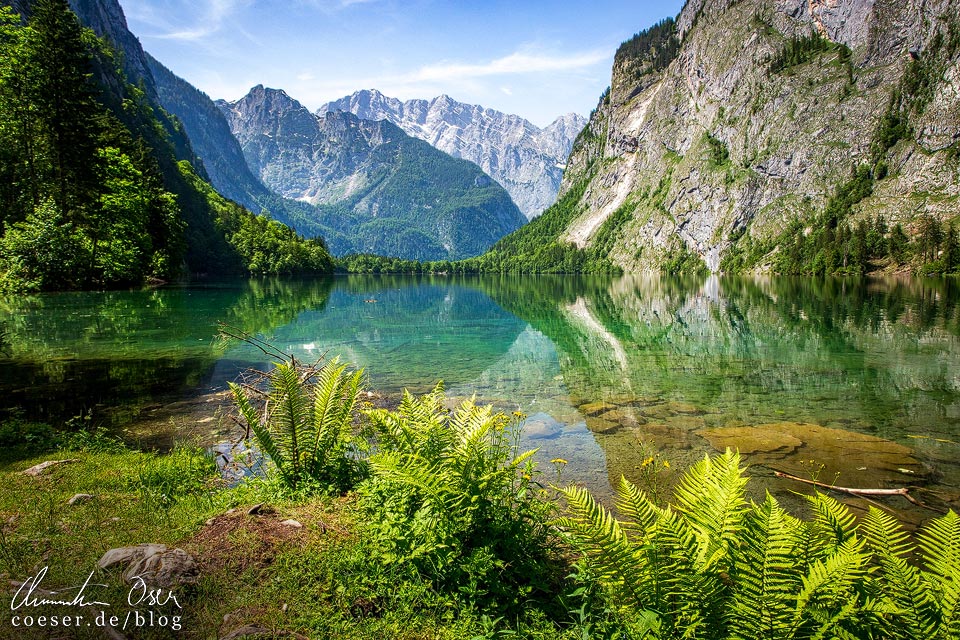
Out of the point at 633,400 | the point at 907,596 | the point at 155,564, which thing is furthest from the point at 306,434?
the point at 633,400

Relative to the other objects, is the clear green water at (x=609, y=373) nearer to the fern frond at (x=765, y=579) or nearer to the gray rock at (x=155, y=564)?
the fern frond at (x=765, y=579)

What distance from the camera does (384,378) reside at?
19312 millimetres

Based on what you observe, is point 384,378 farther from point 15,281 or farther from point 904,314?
point 904,314

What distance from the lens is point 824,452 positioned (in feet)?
36.1

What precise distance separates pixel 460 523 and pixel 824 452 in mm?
10339

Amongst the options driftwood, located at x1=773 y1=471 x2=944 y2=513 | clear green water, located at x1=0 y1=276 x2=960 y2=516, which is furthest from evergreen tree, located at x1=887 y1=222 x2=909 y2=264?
driftwood, located at x1=773 y1=471 x2=944 y2=513

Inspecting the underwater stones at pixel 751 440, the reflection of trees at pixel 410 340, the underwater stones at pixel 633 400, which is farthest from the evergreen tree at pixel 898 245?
the underwater stones at pixel 751 440

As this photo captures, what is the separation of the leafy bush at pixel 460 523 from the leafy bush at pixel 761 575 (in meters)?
1.15

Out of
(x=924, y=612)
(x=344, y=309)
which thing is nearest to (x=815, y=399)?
(x=924, y=612)

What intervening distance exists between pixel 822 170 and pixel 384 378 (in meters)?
184

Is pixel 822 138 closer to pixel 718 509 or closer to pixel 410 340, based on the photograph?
pixel 410 340

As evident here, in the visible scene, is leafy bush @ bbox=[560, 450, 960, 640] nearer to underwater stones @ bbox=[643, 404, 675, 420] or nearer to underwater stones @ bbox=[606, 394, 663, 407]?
underwater stones @ bbox=[643, 404, 675, 420]

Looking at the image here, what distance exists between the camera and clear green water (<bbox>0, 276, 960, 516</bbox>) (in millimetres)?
11445

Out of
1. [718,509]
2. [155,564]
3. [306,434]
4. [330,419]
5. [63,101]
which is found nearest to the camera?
[718,509]
